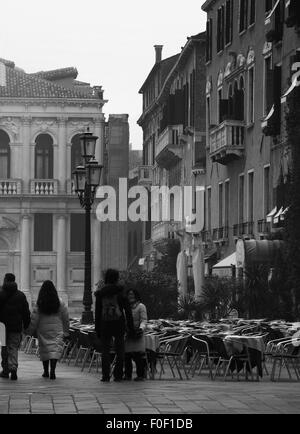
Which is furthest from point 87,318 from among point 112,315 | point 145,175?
point 145,175

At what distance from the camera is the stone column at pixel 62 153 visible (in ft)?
300

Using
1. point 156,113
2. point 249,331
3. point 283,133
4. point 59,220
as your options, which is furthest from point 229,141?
point 59,220

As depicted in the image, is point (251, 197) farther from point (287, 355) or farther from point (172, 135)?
point (287, 355)

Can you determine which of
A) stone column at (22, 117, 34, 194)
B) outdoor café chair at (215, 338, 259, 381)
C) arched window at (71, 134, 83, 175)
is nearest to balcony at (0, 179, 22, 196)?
stone column at (22, 117, 34, 194)

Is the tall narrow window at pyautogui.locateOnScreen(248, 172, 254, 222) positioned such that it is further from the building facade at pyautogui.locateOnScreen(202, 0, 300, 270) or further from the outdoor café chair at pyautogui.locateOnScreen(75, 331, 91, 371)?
the outdoor café chair at pyautogui.locateOnScreen(75, 331, 91, 371)

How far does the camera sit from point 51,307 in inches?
909

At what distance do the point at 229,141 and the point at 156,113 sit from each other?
30.8m

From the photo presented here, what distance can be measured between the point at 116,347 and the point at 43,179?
2741 inches

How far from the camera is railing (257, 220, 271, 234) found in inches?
1681

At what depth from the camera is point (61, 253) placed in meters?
89.6

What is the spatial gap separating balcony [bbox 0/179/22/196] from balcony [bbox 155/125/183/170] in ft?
69.7

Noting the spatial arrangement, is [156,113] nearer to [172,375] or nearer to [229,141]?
[229,141]
